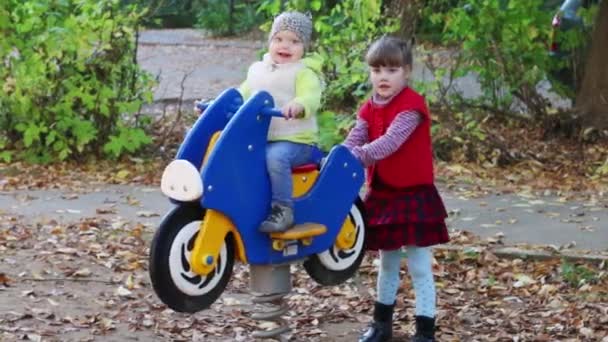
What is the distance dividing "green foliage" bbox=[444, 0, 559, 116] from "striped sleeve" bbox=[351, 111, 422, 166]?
7.18m

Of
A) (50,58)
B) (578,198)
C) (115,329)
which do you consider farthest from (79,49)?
(115,329)

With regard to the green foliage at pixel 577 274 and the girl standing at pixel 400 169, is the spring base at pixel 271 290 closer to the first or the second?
the girl standing at pixel 400 169

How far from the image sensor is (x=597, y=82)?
12836mm

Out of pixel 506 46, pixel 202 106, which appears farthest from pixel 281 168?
pixel 506 46

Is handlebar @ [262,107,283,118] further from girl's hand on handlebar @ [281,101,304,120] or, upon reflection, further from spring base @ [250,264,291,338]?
spring base @ [250,264,291,338]

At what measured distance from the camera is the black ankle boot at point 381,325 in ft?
19.8

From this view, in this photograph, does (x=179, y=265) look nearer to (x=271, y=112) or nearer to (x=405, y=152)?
(x=271, y=112)

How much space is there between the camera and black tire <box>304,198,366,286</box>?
5.69 meters

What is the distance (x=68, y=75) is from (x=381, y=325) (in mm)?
6417

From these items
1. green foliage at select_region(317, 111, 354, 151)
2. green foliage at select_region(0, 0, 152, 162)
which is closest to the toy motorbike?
green foliage at select_region(317, 111, 354, 151)

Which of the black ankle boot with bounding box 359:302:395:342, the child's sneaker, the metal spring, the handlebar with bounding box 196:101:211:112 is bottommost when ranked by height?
the black ankle boot with bounding box 359:302:395:342

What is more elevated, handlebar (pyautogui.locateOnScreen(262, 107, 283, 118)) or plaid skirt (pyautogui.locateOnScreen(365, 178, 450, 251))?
handlebar (pyautogui.locateOnScreen(262, 107, 283, 118))

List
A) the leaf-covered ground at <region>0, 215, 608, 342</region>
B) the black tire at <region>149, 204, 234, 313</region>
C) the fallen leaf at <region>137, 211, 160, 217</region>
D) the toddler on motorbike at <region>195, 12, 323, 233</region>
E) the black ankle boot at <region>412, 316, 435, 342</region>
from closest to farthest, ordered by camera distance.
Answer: the black tire at <region>149, 204, 234, 313</region>, the toddler on motorbike at <region>195, 12, 323, 233</region>, the black ankle boot at <region>412, 316, 435, 342</region>, the leaf-covered ground at <region>0, 215, 608, 342</region>, the fallen leaf at <region>137, 211, 160, 217</region>

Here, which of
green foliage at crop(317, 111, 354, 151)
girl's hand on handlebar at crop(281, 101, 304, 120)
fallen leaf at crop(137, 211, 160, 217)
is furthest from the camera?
green foliage at crop(317, 111, 354, 151)
